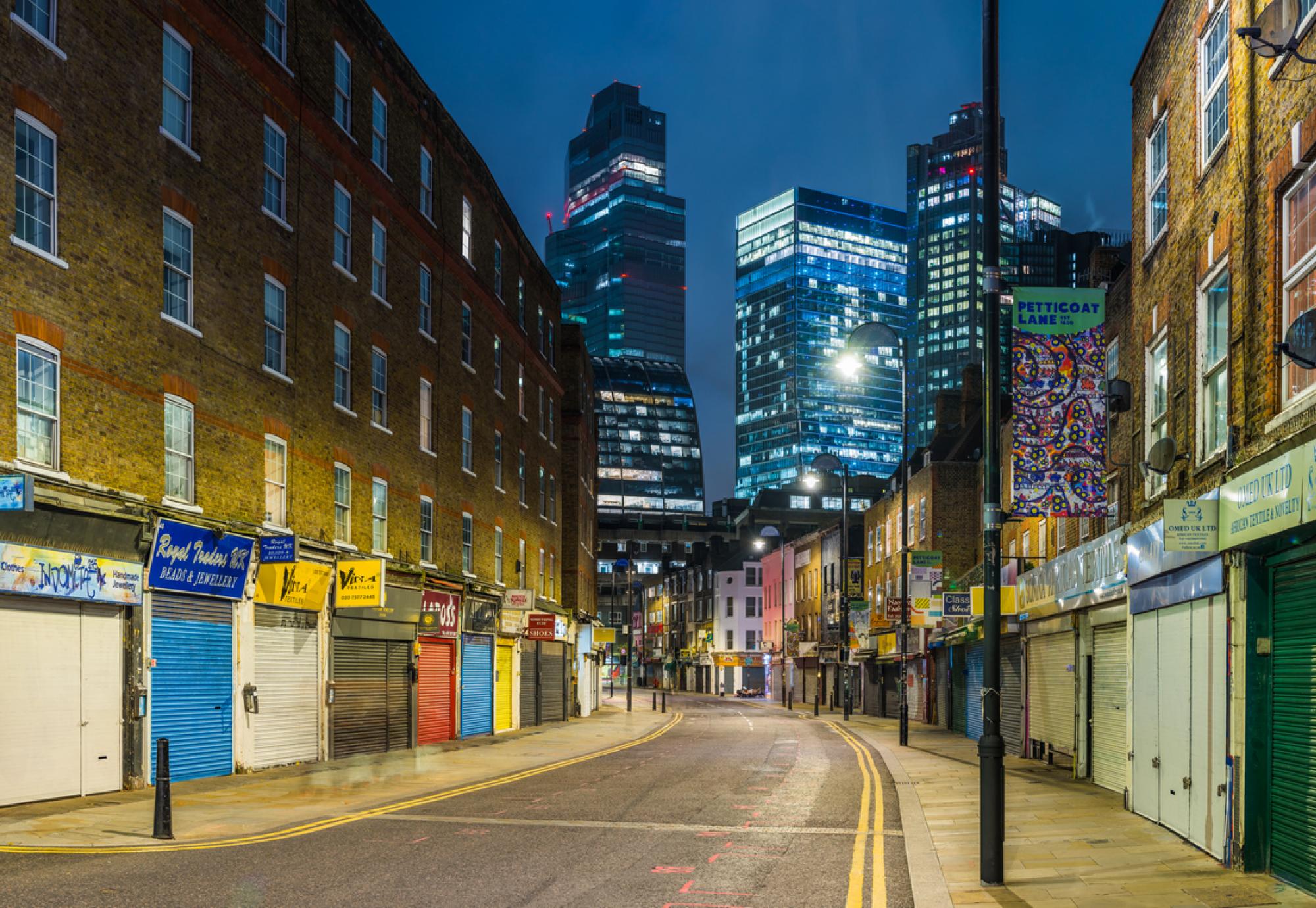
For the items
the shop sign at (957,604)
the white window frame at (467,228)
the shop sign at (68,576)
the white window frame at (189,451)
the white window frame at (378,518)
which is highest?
the white window frame at (467,228)

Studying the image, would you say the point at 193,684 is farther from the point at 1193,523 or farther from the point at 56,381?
the point at 1193,523

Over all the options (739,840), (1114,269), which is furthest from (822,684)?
(739,840)

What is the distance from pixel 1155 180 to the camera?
17.5 m

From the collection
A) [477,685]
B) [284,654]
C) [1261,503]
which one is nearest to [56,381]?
[284,654]

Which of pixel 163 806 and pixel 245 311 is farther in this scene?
pixel 245 311

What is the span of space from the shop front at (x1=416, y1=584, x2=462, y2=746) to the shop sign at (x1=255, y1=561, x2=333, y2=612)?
20.5 feet

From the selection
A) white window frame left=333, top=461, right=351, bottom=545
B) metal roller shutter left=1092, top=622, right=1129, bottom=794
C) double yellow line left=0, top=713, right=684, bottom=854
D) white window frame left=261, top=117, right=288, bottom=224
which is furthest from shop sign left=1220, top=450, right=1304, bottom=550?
white window frame left=333, top=461, right=351, bottom=545

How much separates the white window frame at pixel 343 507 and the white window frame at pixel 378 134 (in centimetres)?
792

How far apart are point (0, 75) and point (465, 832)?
1185 centimetres

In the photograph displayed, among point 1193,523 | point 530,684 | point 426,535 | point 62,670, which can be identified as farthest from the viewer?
point 530,684

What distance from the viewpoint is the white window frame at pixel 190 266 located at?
66.5ft

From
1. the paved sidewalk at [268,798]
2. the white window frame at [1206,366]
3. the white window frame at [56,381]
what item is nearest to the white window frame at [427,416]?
the paved sidewalk at [268,798]

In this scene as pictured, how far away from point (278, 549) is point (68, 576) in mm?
5557

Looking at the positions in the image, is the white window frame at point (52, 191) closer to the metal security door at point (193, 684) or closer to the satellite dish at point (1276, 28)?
the metal security door at point (193, 684)
